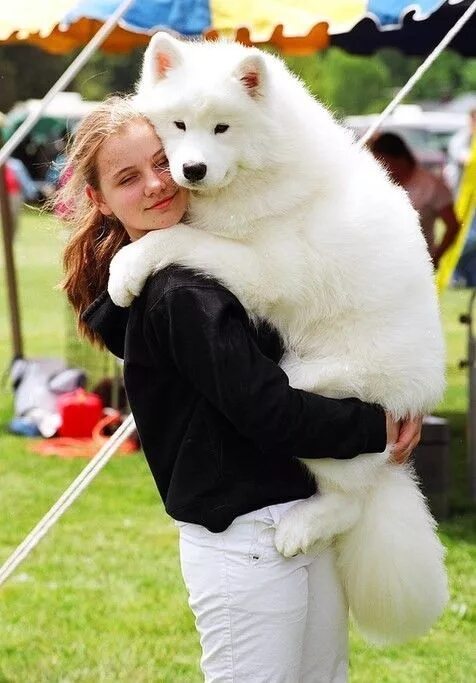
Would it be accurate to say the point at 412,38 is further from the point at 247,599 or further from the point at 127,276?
the point at 247,599

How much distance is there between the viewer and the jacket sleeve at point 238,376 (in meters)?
2.06

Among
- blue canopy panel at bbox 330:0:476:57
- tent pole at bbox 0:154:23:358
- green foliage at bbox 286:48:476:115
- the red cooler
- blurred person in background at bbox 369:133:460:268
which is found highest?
blue canopy panel at bbox 330:0:476:57

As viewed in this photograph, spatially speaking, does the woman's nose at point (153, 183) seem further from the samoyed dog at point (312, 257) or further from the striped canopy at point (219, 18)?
the striped canopy at point (219, 18)

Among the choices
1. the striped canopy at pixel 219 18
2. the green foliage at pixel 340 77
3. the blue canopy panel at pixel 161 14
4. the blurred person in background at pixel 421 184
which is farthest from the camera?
the green foliage at pixel 340 77

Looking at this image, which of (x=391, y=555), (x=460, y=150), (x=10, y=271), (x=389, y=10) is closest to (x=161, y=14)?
(x=389, y=10)

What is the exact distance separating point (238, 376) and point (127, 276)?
0.32 meters

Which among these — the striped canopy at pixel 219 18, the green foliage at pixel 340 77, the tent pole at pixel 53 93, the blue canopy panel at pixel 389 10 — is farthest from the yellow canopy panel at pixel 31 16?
the green foliage at pixel 340 77

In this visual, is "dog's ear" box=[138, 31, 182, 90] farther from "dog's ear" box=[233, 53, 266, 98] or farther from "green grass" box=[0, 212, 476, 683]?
"green grass" box=[0, 212, 476, 683]

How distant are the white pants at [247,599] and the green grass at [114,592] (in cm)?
92

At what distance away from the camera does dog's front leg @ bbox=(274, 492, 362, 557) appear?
2197 millimetres

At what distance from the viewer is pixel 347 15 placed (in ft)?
→ 17.4

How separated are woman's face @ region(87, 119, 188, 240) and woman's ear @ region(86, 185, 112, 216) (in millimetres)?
14

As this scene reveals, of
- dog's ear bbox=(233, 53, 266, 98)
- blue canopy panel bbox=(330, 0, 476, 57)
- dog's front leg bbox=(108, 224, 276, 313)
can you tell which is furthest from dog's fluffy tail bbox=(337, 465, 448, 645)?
blue canopy panel bbox=(330, 0, 476, 57)

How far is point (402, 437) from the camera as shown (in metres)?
2.36
